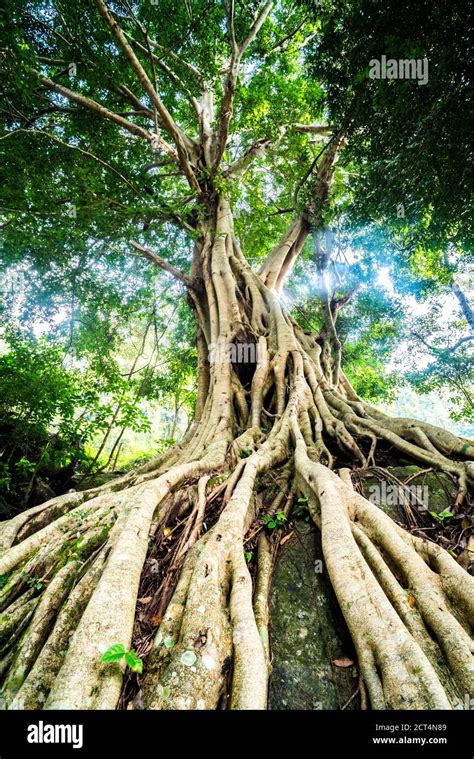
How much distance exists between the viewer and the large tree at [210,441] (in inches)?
57.6

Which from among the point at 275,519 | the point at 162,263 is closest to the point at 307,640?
the point at 275,519

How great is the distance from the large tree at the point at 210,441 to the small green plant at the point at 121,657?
0.27 ft

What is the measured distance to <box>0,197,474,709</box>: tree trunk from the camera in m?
1.36

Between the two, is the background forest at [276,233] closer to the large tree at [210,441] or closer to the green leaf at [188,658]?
the large tree at [210,441]

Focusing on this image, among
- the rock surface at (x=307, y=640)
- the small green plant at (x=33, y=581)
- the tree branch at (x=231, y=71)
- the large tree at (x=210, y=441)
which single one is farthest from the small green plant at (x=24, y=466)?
→ the tree branch at (x=231, y=71)

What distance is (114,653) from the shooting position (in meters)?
1.32

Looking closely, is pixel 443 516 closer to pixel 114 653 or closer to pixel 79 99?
pixel 114 653

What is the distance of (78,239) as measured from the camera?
5.26m

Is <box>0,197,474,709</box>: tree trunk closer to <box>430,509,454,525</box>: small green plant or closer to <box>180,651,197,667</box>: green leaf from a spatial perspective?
<box>180,651,197,667</box>: green leaf

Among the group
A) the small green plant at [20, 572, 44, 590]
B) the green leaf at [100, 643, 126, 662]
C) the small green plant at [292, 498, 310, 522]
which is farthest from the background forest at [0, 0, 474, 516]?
the green leaf at [100, 643, 126, 662]

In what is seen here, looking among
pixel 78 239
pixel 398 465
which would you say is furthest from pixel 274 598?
pixel 78 239

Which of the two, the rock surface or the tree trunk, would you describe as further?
the rock surface

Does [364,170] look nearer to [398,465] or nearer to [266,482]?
[398,465]
